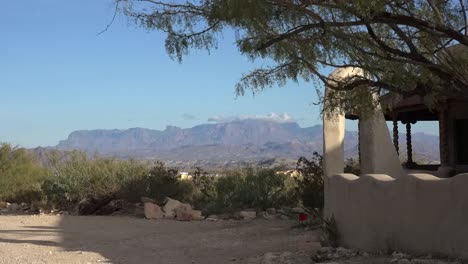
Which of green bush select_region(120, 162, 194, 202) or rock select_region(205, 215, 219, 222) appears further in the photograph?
green bush select_region(120, 162, 194, 202)

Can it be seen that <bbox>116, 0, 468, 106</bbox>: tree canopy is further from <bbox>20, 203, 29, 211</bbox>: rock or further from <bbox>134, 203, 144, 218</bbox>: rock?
<bbox>20, 203, 29, 211</bbox>: rock

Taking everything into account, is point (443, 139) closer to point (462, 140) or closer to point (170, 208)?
point (462, 140)

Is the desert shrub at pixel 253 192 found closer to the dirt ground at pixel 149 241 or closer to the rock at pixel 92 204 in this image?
the dirt ground at pixel 149 241

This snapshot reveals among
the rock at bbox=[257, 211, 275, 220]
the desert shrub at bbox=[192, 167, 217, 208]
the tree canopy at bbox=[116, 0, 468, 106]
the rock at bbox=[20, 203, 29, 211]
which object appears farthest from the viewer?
the rock at bbox=[20, 203, 29, 211]

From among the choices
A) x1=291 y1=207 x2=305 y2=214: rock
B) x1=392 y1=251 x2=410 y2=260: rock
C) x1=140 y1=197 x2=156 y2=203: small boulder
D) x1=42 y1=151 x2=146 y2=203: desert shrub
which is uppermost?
x1=42 y1=151 x2=146 y2=203: desert shrub

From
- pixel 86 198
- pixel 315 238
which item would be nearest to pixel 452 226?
pixel 315 238

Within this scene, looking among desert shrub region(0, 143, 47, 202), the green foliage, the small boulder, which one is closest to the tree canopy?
the green foliage

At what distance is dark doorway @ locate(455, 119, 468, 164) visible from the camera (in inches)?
737

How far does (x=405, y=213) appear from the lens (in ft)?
27.2

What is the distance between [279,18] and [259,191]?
11.8m

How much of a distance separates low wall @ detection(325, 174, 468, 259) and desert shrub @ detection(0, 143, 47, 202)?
14636 millimetres

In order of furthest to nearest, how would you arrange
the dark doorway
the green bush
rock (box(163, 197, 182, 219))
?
the green bush, the dark doorway, rock (box(163, 197, 182, 219))

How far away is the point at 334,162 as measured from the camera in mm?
12609

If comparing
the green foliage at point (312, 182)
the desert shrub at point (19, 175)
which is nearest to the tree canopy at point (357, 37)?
the green foliage at point (312, 182)
